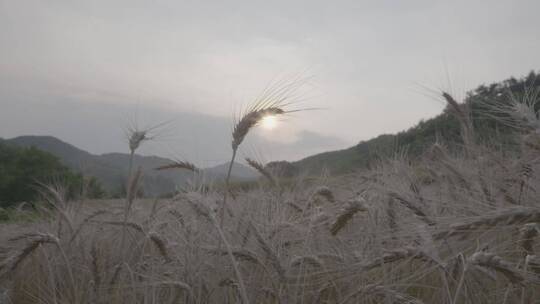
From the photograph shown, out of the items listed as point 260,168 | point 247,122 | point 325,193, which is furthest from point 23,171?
point 247,122

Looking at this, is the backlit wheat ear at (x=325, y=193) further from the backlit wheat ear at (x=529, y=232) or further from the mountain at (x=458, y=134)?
the backlit wheat ear at (x=529, y=232)

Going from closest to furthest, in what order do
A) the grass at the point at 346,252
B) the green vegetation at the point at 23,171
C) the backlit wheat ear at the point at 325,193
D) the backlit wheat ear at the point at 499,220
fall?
the backlit wheat ear at the point at 499,220 → the grass at the point at 346,252 → the backlit wheat ear at the point at 325,193 → the green vegetation at the point at 23,171

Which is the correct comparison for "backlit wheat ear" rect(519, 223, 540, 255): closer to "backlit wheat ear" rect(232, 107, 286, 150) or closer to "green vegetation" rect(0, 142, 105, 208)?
"backlit wheat ear" rect(232, 107, 286, 150)

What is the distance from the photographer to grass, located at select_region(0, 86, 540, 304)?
4.42ft

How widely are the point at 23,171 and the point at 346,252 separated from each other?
17036mm

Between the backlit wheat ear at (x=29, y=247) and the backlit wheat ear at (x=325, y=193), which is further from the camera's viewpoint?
the backlit wheat ear at (x=325, y=193)

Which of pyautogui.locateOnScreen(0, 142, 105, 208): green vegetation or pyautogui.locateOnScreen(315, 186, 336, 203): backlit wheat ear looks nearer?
pyautogui.locateOnScreen(315, 186, 336, 203): backlit wheat ear

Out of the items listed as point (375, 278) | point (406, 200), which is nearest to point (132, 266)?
point (375, 278)

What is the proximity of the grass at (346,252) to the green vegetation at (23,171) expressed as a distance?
41.6 ft

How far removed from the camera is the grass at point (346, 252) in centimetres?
135

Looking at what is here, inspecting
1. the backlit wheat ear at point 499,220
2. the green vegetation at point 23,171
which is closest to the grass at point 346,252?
the backlit wheat ear at point 499,220

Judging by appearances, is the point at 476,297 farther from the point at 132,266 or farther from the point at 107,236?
the point at 107,236

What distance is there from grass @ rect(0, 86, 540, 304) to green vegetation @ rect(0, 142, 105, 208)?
12686 mm

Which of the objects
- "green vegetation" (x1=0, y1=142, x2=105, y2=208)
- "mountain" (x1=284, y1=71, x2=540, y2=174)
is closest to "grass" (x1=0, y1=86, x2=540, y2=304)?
"mountain" (x1=284, y1=71, x2=540, y2=174)
